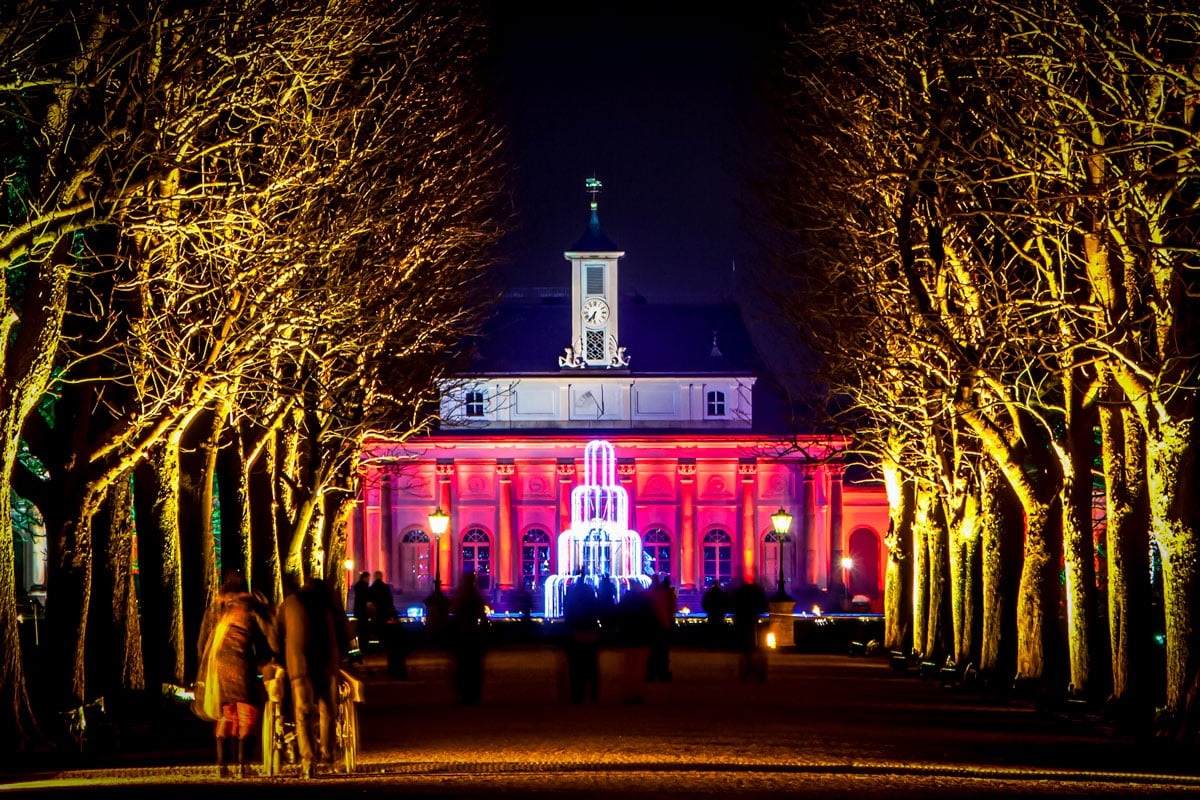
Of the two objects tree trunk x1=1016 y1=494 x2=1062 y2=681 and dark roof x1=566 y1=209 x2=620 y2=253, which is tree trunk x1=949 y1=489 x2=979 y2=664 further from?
dark roof x1=566 y1=209 x2=620 y2=253

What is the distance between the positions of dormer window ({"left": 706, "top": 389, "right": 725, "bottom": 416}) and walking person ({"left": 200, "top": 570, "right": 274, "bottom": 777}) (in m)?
76.7

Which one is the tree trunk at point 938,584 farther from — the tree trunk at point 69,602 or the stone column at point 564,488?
the stone column at point 564,488

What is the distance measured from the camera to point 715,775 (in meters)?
16.7

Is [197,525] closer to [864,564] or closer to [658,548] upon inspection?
[658,548]

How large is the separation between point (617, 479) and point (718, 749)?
2888 inches

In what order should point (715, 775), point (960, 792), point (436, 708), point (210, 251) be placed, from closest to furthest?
point (960, 792), point (715, 775), point (210, 251), point (436, 708)

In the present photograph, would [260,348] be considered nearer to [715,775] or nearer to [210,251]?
[210,251]

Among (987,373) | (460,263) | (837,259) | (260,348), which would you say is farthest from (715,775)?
(460,263)

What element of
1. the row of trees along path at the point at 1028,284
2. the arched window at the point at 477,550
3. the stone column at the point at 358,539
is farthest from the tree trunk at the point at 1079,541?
the arched window at the point at 477,550

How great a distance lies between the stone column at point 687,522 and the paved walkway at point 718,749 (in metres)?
60.9

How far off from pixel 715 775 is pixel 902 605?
26.5m

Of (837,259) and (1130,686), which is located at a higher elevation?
(837,259)

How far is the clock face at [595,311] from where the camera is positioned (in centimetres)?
8969

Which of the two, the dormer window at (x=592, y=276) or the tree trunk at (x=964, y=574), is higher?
the dormer window at (x=592, y=276)
